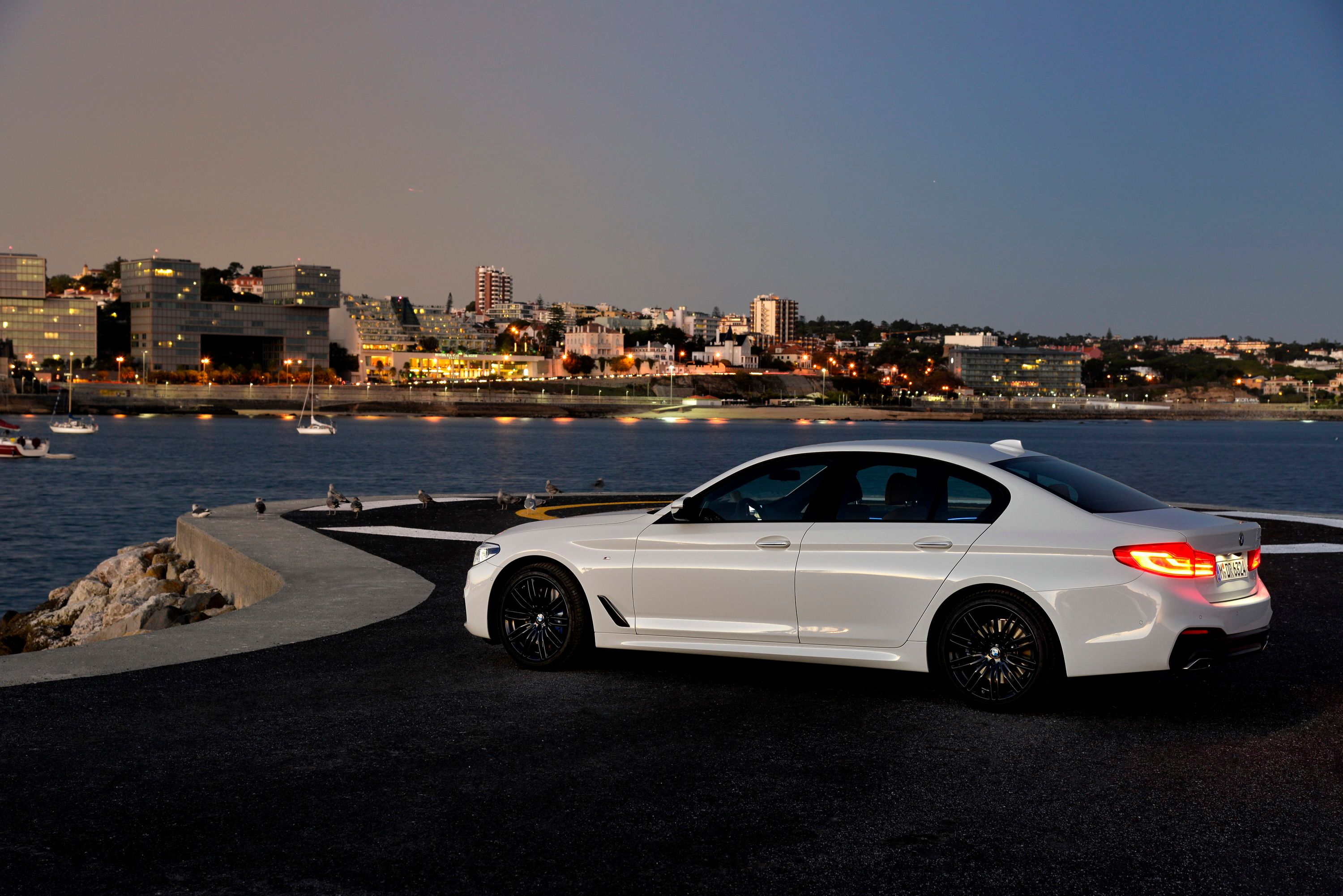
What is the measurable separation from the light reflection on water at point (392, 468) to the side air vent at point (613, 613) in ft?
38.0

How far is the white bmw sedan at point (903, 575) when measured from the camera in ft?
23.4

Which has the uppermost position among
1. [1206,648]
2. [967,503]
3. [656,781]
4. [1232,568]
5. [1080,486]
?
[1080,486]

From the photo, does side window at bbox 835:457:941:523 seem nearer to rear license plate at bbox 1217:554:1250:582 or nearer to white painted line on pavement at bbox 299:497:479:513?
rear license plate at bbox 1217:554:1250:582

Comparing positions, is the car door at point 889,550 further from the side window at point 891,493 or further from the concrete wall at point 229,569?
the concrete wall at point 229,569

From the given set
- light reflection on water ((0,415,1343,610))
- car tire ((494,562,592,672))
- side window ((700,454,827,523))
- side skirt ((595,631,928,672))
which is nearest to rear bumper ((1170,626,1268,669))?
side skirt ((595,631,928,672))

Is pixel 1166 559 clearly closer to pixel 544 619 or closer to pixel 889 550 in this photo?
pixel 889 550

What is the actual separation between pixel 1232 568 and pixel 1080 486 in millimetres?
965

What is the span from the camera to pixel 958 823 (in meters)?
5.45

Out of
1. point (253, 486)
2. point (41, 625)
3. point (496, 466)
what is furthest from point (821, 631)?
point (496, 466)

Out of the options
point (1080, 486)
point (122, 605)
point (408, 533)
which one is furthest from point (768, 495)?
point (122, 605)

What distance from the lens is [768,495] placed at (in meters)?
8.48

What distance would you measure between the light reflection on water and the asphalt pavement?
12.0 meters

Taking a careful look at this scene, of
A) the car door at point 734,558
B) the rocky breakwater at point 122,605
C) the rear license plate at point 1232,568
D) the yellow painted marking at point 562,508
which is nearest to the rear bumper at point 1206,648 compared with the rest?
the rear license plate at point 1232,568

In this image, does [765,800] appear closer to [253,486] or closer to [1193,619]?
[1193,619]
